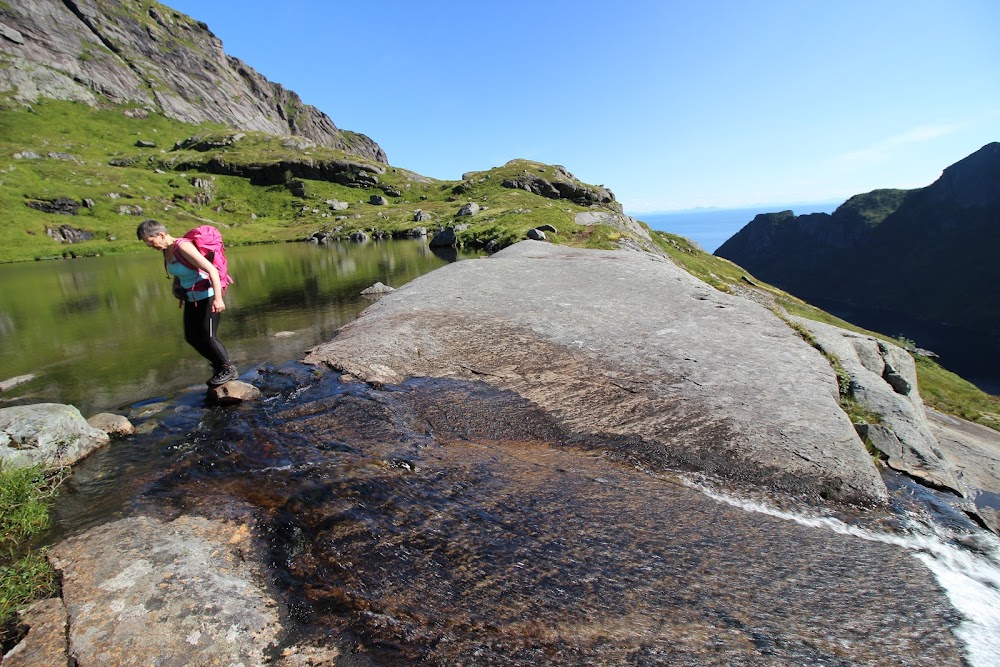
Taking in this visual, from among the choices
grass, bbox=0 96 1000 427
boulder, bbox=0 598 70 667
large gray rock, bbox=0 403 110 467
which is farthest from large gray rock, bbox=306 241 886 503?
grass, bbox=0 96 1000 427

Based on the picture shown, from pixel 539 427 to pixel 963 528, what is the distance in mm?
7684

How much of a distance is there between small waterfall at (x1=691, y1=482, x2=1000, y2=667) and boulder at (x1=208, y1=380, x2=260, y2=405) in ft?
37.5

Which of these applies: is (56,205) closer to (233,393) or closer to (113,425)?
(113,425)

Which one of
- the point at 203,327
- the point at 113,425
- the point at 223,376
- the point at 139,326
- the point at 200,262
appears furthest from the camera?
the point at 139,326

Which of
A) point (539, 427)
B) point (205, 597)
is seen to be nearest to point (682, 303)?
point (539, 427)

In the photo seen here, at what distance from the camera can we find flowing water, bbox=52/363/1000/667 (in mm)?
5441

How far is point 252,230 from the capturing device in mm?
124875

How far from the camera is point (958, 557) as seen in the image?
7.38 metres

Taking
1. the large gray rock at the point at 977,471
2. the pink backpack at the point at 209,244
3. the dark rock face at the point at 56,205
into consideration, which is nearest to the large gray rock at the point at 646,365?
the large gray rock at the point at 977,471

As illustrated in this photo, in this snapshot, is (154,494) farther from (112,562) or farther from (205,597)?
(205,597)

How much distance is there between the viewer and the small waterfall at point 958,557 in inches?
228

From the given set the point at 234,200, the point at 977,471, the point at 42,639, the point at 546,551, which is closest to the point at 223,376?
the point at 42,639

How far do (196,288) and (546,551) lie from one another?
10.9 metres

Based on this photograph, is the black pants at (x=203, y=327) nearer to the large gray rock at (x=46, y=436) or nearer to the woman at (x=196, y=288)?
the woman at (x=196, y=288)
